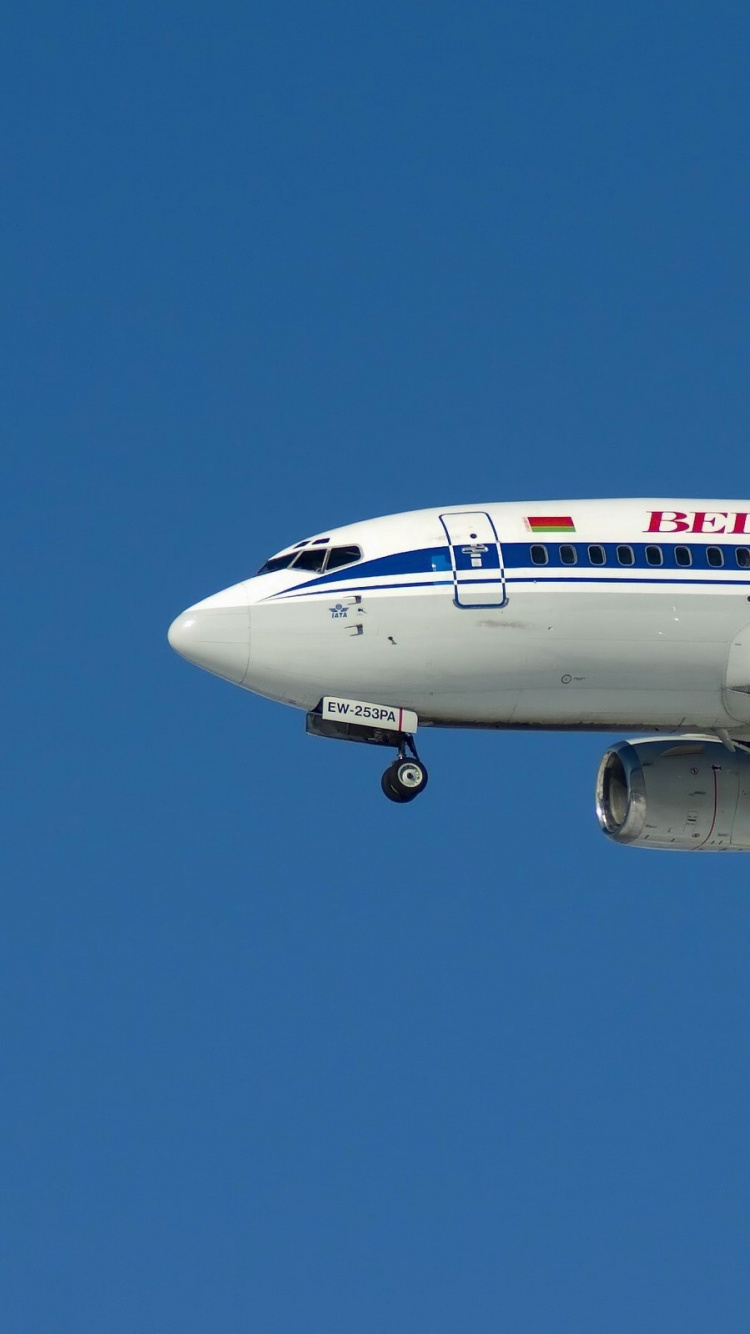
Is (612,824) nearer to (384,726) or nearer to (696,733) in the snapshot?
(696,733)

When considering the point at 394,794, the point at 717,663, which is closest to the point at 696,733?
A: the point at 717,663

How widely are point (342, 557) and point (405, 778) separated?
4121 mm

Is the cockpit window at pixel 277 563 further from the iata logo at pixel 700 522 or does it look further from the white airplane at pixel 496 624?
the iata logo at pixel 700 522

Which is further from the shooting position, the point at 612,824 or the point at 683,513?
the point at 612,824

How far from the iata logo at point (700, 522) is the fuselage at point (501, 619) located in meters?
0.04

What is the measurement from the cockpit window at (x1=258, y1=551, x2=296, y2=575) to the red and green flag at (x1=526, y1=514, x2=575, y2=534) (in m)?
4.36

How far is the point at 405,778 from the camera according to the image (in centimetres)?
4634

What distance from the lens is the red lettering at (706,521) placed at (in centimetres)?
Answer: 4734

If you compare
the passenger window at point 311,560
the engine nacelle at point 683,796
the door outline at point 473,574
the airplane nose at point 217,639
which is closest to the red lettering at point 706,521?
the door outline at point 473,574

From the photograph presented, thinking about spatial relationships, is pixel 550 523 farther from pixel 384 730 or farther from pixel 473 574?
pixel 384 730

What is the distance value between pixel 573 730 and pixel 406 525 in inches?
194

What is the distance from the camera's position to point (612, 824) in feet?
167

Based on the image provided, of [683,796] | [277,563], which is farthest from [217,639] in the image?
[683,796]

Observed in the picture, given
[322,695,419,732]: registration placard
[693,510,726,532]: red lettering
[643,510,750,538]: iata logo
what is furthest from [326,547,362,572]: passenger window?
[693,510,726,532]: red lettering
